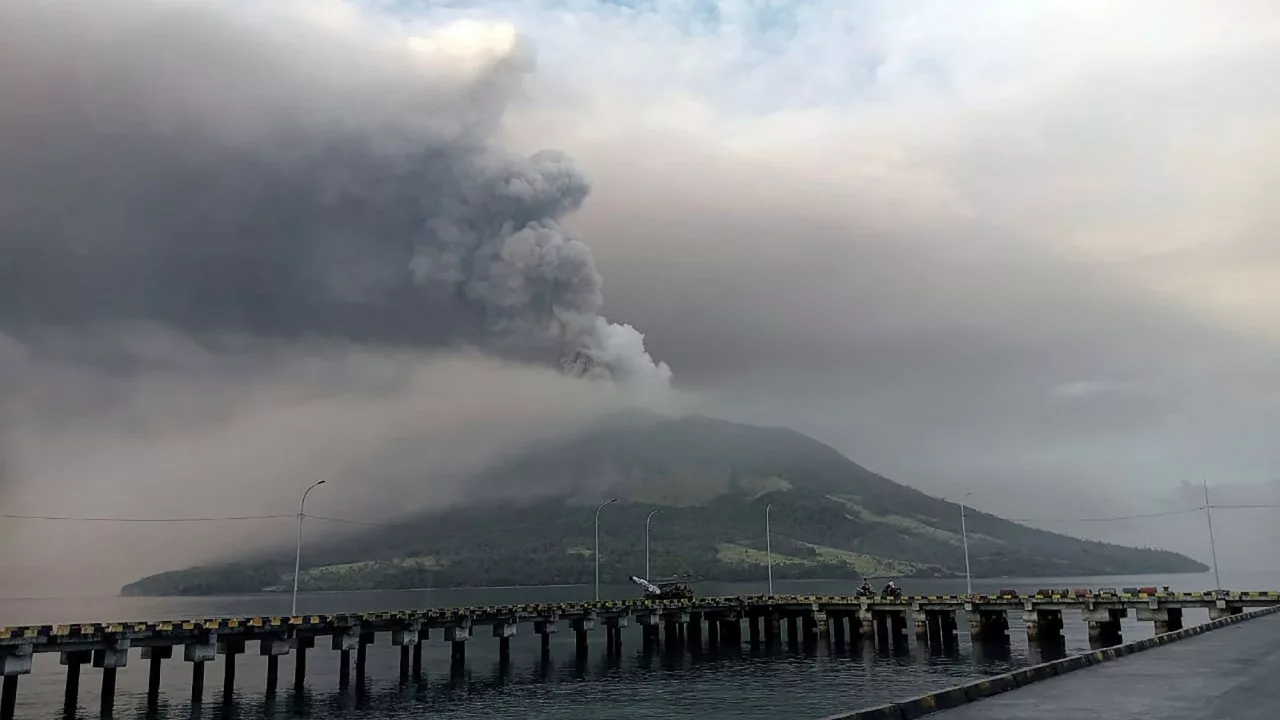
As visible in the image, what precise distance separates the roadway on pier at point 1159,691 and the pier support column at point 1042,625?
52.1 m

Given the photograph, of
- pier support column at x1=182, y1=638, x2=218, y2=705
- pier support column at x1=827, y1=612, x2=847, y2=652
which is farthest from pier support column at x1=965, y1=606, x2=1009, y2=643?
pier support column at x1=182, y1=638, x2=218, y2=705

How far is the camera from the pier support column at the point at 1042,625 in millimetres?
86062

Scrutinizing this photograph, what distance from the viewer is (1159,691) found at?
24172mm

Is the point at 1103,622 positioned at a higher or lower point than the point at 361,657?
higher

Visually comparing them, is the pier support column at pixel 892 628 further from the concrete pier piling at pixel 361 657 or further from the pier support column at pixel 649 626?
the concrete pier piling at pixel 361 657

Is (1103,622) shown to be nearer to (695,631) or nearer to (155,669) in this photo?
(695,631)

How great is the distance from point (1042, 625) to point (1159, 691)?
2746 inches

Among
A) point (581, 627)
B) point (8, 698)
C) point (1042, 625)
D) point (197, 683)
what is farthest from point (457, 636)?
point (1042, 625)

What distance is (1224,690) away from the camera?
24266mm

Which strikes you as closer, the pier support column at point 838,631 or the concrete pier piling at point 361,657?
the concrete pier piling at point 361,657

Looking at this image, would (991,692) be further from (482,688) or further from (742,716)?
(482,688)

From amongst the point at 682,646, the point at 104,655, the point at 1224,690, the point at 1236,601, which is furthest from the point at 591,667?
the point at 1224,690

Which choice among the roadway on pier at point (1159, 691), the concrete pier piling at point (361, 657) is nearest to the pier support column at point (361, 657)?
the concrete pier piling at point (361, 657)

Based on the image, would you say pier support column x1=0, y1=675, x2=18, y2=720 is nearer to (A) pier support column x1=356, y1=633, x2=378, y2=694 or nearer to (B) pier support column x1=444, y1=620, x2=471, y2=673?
(A) pier support column x1=356, y1=633, x2=378, y2=694
